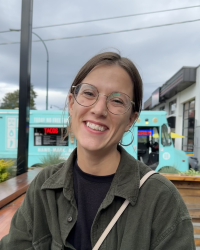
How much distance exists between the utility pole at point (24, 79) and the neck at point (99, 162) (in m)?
4.14

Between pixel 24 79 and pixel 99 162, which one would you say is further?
pixel 24 79

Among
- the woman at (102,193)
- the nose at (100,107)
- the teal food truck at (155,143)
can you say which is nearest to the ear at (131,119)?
the woman at (102,193)

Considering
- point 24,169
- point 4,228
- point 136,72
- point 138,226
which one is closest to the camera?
point 138,226

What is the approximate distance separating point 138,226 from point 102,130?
51 cm

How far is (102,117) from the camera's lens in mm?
1243

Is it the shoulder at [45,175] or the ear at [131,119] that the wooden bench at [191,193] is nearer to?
the ear at [131,119]

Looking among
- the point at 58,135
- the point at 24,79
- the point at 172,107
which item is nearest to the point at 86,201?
the point at 24,79

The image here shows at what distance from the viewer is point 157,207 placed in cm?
111

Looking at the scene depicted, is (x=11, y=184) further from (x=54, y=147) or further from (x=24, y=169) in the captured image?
(x=54, y=147)

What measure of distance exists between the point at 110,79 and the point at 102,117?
0.71ft

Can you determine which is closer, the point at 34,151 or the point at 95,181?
the point at 95,181

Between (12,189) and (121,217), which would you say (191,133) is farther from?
(121,217)

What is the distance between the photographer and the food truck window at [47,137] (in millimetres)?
9117

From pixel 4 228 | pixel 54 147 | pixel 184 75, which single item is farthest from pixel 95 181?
pixel 184 75
